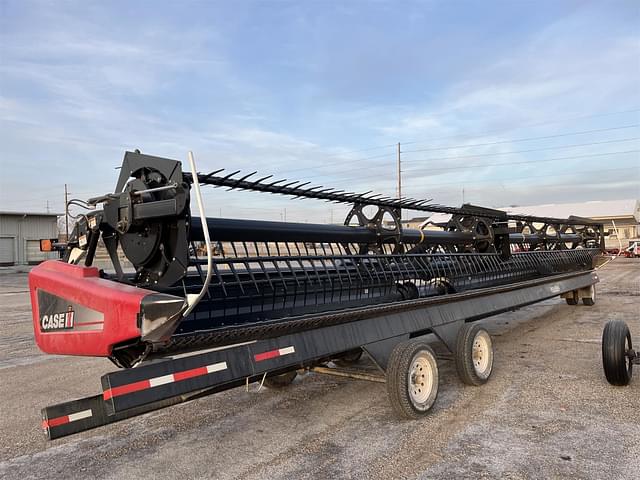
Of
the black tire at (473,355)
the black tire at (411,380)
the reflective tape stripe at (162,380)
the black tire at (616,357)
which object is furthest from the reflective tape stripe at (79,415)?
the black tire at (616,357)

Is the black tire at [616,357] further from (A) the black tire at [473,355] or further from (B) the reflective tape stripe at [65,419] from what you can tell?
(B) the reflective tape stripe at [65,419]

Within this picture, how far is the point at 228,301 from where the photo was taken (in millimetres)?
4102

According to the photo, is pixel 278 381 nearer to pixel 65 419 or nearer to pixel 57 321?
pixel 57 321

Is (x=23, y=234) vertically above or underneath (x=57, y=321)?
above

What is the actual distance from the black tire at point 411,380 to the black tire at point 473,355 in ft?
2.13

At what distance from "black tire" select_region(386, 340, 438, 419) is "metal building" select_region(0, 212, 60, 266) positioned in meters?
37.8

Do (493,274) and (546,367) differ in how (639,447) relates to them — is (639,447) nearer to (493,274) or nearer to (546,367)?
(546,367)

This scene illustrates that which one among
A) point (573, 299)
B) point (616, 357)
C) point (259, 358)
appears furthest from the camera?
point (573, 299)

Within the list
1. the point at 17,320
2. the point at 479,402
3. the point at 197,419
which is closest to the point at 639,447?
the point at 479,402

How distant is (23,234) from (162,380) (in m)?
40.7

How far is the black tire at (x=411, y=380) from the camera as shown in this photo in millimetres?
4125

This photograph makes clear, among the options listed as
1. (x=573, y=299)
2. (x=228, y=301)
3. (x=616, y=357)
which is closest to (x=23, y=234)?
(x=573, y=299)

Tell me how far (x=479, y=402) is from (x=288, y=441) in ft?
6.17

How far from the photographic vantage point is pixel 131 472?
11.2 ft
